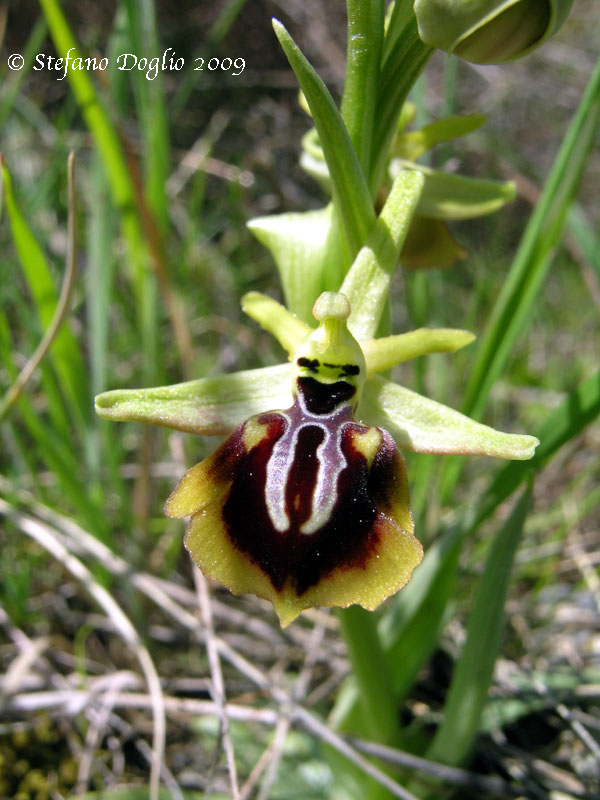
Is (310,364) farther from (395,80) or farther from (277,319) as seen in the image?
(395,80)

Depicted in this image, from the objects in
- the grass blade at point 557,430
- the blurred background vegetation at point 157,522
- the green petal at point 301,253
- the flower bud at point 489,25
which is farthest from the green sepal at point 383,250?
the blurred background vegetation at point 157,522

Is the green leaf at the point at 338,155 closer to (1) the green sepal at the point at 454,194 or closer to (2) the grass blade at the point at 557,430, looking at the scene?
(1) the green sepal at the point at 454,194

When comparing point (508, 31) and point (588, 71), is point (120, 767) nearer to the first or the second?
point (508, 31)

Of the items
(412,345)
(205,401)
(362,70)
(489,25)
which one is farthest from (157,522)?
(489,25)

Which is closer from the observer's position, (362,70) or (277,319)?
(362,70)

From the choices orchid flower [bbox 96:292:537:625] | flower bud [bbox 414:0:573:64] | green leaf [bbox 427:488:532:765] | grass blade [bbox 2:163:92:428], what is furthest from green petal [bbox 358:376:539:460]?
grass blade [bbox 2:163:92:428]

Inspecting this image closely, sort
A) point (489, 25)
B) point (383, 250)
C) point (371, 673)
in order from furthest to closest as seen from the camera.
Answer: point (371, 673) → point (383, 250) → point (489, 25)

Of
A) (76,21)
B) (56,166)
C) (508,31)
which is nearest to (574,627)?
(508,31)

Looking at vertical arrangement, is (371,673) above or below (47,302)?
below
